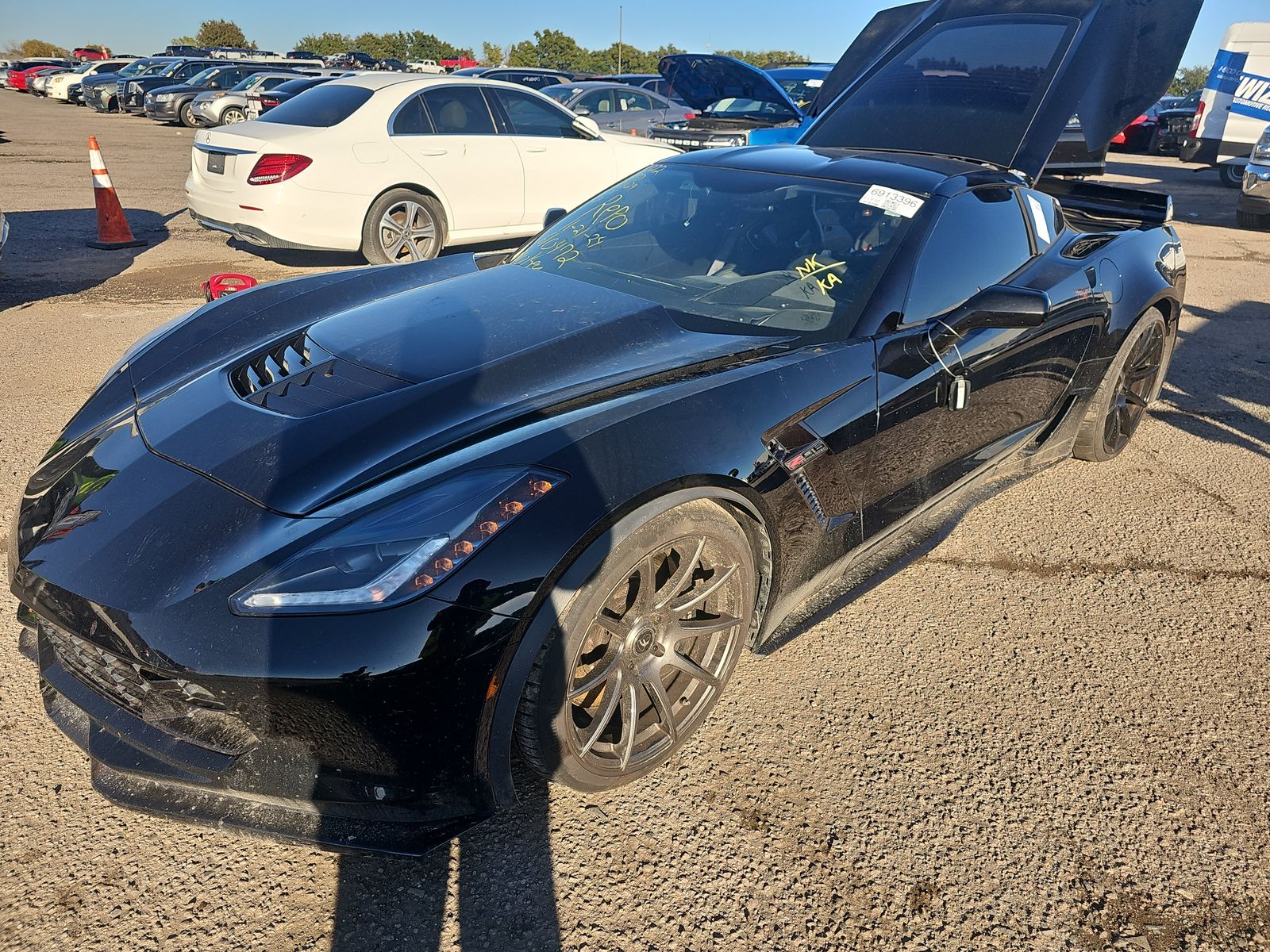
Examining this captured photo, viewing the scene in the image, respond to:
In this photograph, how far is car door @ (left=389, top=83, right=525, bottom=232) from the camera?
7.27 meters

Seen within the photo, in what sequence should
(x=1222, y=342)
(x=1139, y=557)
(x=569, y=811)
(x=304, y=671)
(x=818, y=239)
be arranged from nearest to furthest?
(x=304, y=671) → (x=569, y=811) → (x=818, y=239) → (x=1139, y=557) → (x=1222, y=342)

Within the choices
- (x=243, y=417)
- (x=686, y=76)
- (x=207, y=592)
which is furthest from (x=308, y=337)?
(x=686, y=76)

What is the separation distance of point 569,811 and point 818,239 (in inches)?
79.2

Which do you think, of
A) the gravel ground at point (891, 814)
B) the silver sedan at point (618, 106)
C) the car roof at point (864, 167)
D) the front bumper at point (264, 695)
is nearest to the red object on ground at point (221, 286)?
the gravel ground at point (891, 814)

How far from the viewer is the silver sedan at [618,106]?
12375 mm

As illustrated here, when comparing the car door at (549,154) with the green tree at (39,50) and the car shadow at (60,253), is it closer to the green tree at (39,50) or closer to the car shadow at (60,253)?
the car shadow at (60,253)

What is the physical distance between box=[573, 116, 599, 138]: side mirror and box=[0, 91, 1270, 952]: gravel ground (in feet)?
20.7

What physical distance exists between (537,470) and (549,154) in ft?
22.9

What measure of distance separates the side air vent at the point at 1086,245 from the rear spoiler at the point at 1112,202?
0.51 m

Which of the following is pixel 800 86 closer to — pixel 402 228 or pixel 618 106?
pixel 618 106

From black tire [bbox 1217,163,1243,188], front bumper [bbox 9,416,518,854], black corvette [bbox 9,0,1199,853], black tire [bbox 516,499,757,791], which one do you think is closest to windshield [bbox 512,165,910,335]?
black corvette [bbox 9,0,1199,853]

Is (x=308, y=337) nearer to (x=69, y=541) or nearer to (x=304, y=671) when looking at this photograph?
(x=69, y=541)

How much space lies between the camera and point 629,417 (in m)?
2.06

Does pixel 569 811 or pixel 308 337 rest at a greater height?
pixel 308 337
